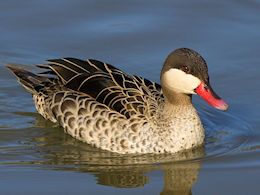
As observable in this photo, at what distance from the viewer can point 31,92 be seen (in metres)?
11.7

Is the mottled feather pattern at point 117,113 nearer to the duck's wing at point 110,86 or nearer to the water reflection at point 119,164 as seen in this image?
the duck's wing at point 110,86

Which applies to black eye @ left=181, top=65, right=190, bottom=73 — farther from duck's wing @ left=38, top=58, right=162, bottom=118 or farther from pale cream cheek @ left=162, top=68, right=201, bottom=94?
duck's wing @ left=38, top=58, right=162, bottom=118

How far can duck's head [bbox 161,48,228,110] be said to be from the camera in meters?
10.2

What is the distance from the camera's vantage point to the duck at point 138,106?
10234 millimetres

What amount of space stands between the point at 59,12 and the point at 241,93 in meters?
3.60

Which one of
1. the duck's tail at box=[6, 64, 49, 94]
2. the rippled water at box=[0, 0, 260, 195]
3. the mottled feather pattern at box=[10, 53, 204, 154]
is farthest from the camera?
the duck's tail at box=[6, 64, 49, 94]

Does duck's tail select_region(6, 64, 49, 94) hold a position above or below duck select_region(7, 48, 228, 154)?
above

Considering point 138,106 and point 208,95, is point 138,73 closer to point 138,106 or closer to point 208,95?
point 138,106

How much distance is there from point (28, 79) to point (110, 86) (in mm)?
1486

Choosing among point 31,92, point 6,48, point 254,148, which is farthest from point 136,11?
point 254,148

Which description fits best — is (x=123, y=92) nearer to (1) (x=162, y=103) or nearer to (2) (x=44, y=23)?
(1) (x=162, y=103)

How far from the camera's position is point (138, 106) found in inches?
414

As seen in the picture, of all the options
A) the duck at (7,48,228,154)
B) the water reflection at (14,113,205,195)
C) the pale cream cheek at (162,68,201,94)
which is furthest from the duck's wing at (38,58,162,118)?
the water reflection at (14,113,205,195)

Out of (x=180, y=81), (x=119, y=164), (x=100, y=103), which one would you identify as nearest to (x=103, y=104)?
(x=100, y=103)
